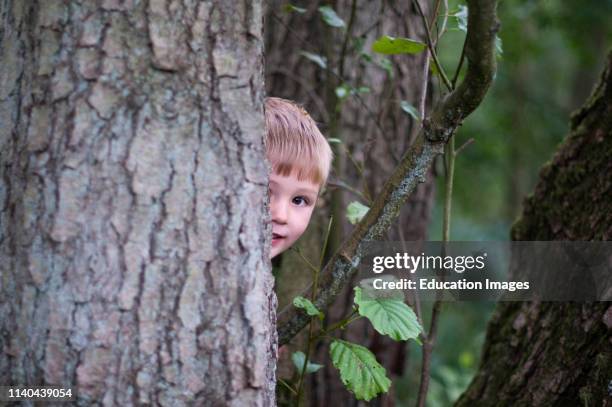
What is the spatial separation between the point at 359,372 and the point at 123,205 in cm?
79

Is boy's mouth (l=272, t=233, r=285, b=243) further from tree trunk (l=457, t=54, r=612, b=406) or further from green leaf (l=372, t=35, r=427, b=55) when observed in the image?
tree trunk (l=457, t=54, r=612, b=406)

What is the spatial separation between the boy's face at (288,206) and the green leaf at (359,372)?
455 mm

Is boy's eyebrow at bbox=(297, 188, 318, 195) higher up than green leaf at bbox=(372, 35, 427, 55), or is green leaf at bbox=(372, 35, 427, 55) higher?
green leaf at bbox=(372, 35, 427, 55)

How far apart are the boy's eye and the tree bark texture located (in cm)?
80

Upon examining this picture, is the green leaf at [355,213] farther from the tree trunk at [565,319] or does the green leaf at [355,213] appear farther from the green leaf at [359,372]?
the tree trunk at [565,319]

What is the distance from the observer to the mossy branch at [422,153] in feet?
4.00

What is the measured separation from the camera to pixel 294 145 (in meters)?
1.97

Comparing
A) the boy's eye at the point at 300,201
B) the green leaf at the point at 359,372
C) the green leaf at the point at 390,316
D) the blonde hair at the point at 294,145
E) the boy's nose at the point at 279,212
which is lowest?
the green leaf at the point at 359,372

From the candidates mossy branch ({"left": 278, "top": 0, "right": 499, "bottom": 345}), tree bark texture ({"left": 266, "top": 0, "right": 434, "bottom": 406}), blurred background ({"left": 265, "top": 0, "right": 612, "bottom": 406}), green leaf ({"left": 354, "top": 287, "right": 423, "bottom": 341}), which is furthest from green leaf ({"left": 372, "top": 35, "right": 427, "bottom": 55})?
tree bark texture ({"left": 266, "top": 0, "right": 434, "bottom": 406})

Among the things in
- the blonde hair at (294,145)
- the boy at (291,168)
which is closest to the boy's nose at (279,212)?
the boy at (291,168)

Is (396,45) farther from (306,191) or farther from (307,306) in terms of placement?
(307,306)

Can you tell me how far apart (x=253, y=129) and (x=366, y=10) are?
1.96 m

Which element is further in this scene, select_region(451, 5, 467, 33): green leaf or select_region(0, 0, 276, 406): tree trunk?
select_region(451, 5, 467, 33): green leaf

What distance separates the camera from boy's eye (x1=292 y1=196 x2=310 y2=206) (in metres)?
2.01
